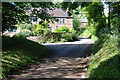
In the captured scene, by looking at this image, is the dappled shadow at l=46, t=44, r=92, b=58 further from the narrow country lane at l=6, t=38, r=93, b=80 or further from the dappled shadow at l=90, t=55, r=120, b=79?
the dappled shadow at l=90, t=55, r=120, b=79

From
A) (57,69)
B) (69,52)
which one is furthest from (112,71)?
(69,52)

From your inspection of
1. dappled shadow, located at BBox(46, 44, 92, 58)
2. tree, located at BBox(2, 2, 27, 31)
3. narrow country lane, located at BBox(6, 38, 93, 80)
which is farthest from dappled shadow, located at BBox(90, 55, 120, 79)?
tree, located at BBox(2, 2, 27, 31)

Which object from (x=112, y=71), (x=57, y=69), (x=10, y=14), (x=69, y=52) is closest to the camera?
(x=112, y=71)

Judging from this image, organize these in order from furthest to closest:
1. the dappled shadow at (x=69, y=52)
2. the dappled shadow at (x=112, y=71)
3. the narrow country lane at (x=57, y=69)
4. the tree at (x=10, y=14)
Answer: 1. the dappled shadow at (x=69, y=52)
2. the tree at (x=10, y=14)
3. the narrow country lane at (x=57, y=69)
4. the dappled shadow at (x=112, y=71)

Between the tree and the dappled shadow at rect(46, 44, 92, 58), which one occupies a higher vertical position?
the tree

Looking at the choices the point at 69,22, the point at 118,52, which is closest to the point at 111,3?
the point at 118,52

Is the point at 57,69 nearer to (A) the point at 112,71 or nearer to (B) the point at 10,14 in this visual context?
(A) the point at 112,71

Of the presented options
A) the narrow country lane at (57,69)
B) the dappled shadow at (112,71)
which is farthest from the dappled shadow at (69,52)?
the dappled shadow at (112,71)

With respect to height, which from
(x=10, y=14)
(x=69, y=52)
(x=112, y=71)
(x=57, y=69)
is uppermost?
(x=10, y=14)

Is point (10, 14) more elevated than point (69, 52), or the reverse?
point (10, 14)

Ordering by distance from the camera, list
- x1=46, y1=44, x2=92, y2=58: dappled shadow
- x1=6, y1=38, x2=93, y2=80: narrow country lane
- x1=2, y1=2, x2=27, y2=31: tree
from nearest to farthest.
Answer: x1=6, y1=38, x2=93, y2=80: narrow country lane, x1=2, y1=2, x2=27, y2=31: tree, x1=46, y1=44, x2=92, y2=58: dappled shadow

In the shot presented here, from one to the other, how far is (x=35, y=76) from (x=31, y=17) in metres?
8.07

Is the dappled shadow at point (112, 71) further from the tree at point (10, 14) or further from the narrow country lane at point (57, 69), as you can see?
the tree at point (10, 14)

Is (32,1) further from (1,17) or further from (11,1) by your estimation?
(1,17)
